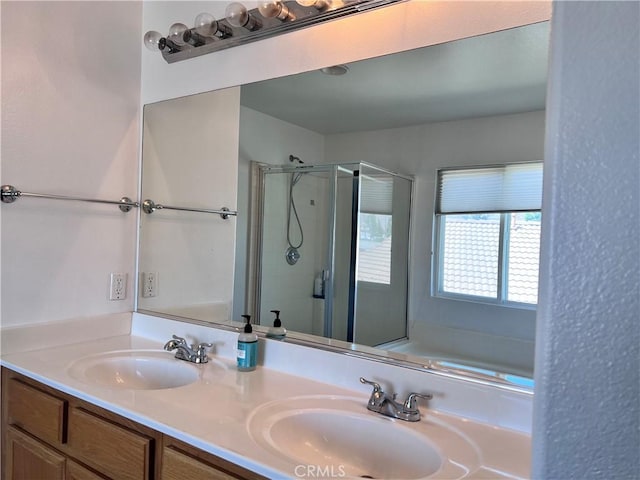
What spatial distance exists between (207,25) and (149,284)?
117 cm

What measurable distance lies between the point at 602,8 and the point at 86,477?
1618mm

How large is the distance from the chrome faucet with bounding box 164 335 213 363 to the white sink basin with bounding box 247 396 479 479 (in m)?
0.50

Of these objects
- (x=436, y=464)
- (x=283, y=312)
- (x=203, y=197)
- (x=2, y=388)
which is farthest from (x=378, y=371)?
(x=2, y=388)

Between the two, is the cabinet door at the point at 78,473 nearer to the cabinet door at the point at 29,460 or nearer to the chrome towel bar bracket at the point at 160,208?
the cabinet door at the point at 29,460

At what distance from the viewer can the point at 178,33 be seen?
1.77 m

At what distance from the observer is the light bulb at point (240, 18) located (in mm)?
1586

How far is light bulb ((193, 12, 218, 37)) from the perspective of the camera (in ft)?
5.54

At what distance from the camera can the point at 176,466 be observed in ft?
3.57

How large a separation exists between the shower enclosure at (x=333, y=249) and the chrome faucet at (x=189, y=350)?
10.5 inches

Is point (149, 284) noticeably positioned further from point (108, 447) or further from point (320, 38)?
point (320, 38)

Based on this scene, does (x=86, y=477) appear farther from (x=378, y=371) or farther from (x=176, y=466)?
(x=378, y=371)

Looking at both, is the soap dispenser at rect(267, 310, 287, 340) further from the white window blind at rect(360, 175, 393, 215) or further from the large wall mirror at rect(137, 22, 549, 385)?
the white window blind at rect(360, 175, 393, 215)

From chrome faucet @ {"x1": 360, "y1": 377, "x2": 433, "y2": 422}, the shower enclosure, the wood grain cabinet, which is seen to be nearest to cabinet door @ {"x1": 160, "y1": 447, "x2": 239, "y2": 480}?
the wood grain cabinet

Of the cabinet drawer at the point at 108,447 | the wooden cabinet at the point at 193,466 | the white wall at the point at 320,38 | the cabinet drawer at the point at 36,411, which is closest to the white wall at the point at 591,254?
the wooden cabinet at the point at 193,466
